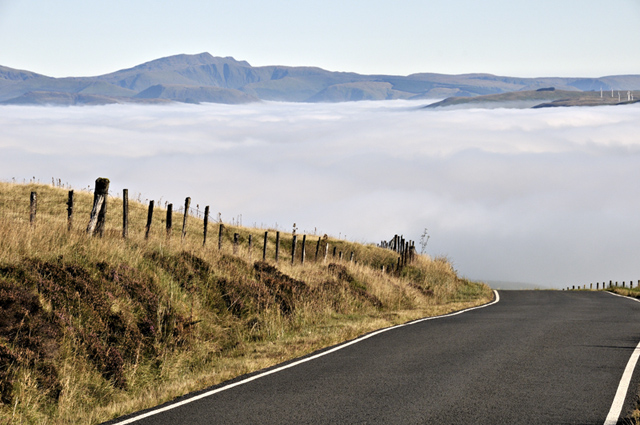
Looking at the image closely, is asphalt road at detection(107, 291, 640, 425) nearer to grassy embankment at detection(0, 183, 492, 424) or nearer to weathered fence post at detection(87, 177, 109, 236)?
grassy embankment at detection(0, 183, 492, 424)

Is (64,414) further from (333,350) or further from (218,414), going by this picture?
(333,350)

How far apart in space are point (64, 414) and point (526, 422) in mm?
5920

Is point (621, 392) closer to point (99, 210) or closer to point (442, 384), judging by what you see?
point (442, 384)

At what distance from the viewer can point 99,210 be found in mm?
16766

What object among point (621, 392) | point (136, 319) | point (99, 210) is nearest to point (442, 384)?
point (621, 392)

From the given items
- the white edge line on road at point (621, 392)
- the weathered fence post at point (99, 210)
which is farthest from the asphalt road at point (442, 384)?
the weathered fence post at point (99, 210)

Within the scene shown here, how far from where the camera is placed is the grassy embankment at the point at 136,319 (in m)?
9.05

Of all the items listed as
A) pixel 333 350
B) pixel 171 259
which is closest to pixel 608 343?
pixel 333 350

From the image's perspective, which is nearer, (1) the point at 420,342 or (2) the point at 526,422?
(2) the point at 526,422

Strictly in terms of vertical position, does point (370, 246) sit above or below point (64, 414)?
below

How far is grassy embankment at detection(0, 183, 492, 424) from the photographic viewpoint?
356 inches

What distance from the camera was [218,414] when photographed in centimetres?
768

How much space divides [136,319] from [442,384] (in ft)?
20.0

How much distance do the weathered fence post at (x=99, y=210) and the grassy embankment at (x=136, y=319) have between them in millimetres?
414
